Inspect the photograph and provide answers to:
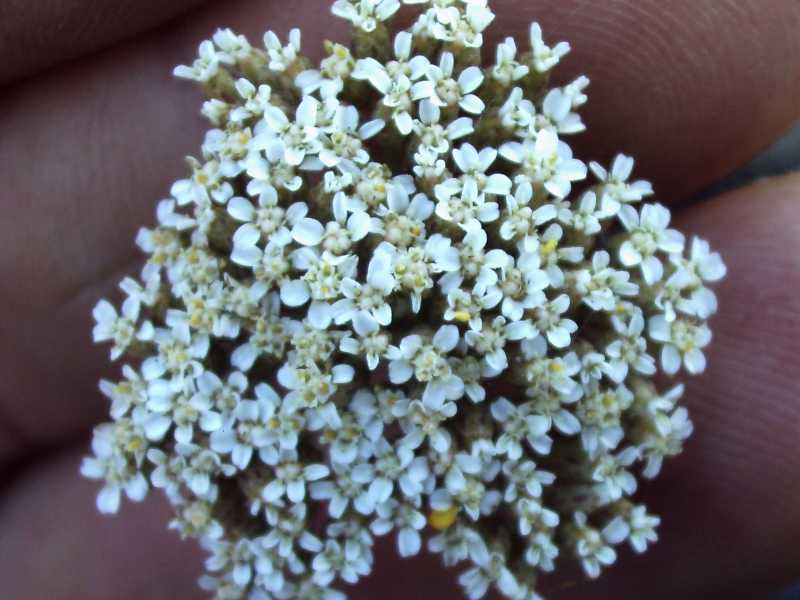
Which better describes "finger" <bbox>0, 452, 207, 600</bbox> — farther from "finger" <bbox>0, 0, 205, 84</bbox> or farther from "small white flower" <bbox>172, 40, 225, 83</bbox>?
"small white flower" <bbox>172, 40, 225, 83</bbox>

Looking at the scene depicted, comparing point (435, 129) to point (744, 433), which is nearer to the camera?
point (435, 129)

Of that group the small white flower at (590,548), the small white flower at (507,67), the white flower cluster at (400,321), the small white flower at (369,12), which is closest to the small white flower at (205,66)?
the white flower cluster at (400,321)

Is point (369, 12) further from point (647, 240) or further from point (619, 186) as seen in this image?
point (647, 240)

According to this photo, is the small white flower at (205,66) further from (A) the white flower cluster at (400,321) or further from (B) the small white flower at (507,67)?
(B) the small white flower at (507,67)

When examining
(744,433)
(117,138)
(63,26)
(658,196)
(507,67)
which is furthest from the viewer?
(658,196)

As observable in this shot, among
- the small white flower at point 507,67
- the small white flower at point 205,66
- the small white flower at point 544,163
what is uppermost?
the small white flower at point 205,66

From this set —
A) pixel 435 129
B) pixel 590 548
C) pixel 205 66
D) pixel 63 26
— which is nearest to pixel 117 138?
pixel 63 26
